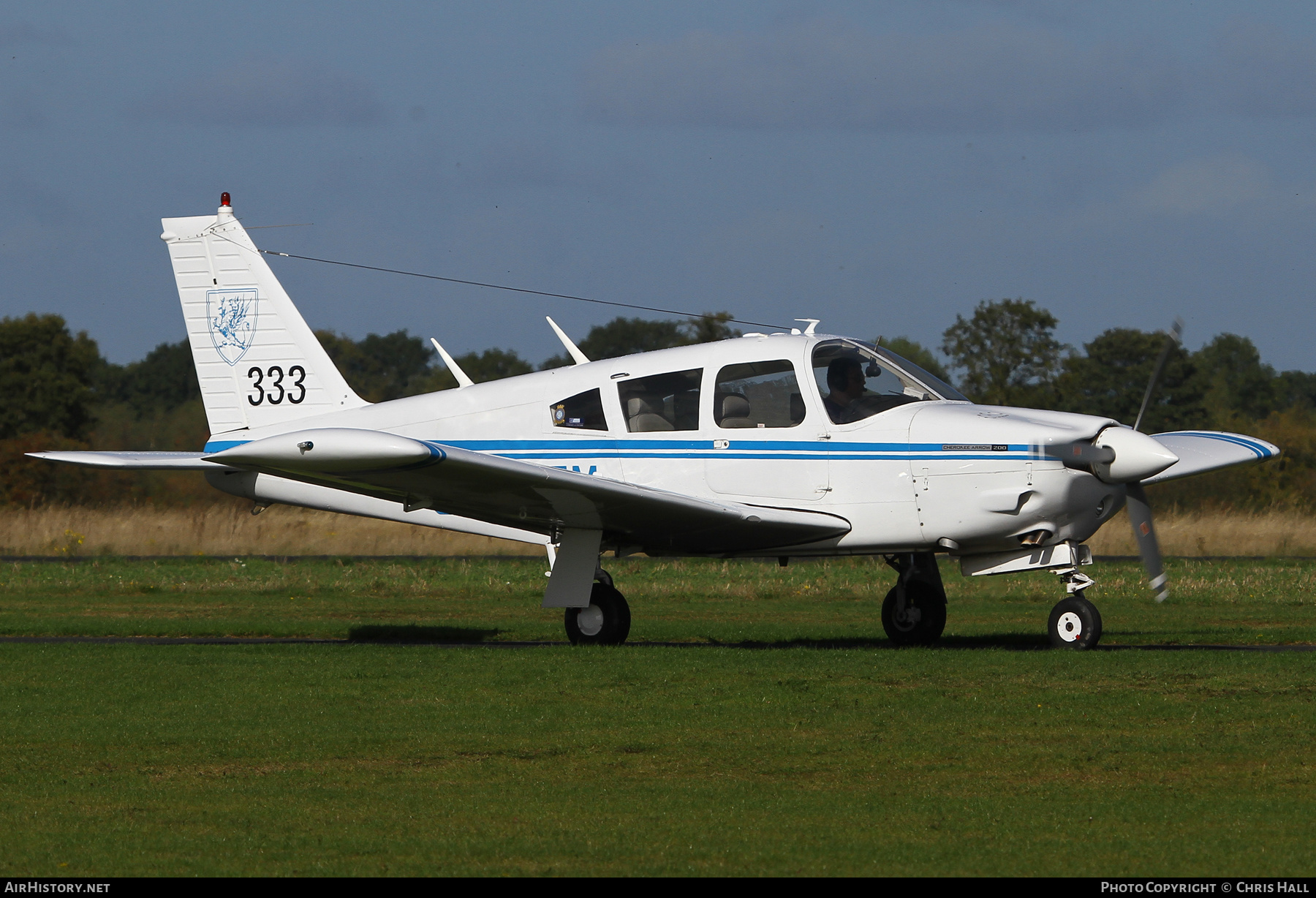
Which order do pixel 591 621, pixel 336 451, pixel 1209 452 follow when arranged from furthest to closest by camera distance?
pixel 1209 452 → pixel 591 621 → pixel 336 451

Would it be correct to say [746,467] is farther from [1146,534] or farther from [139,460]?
[139,460]

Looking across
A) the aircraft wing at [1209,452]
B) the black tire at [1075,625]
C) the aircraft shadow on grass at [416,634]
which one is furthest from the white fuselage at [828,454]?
the aircraft shadow on grass at [416,634]

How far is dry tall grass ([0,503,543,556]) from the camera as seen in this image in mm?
32906

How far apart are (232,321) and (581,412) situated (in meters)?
4.50

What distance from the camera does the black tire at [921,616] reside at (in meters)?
14.2

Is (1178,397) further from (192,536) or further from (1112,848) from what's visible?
(1112,848)

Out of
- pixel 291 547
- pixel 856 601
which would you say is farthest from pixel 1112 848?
pixel 291 547

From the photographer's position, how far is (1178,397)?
49.3m

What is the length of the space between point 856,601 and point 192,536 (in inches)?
708

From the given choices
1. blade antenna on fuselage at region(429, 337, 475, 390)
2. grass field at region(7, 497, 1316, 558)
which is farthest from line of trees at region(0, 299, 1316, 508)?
blade antenna on fuselage at region(429, 337, 475, 390)

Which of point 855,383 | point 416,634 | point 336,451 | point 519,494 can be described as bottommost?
point 416,634

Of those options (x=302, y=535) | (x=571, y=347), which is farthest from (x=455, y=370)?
(x=302, y=535)

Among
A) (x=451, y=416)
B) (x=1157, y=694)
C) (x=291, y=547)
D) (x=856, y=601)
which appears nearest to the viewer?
(x=1157, y=694)

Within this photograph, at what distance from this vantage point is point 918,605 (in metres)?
14.2
